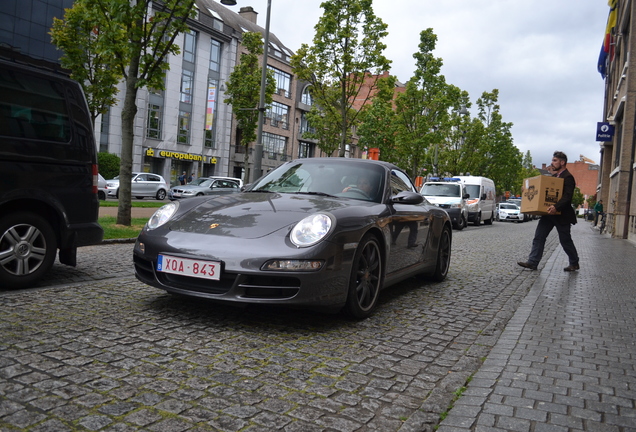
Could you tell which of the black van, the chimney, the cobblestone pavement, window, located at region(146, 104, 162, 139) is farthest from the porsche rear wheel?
the chimney

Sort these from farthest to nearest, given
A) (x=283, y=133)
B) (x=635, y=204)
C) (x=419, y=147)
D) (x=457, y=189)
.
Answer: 1. (x=283, y=133)
2. (x=419, y=147)
3. (x=457, y=189)
4. (x=635, y=204)

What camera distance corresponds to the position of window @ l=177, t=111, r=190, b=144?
136 ft

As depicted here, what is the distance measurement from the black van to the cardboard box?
6.37 m

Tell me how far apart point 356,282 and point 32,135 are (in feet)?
10.4

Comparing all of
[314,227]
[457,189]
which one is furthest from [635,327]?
[457,189]

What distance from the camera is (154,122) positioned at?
3931 centimetres

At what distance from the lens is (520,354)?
3.92m

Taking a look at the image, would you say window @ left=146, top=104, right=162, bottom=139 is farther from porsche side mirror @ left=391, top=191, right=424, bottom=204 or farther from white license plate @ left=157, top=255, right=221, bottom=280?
white license plate @ left=157, top=255, right=221, bottom=280

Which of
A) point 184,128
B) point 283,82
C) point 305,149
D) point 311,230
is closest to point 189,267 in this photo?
point 311,230

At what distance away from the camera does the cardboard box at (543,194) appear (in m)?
8.57

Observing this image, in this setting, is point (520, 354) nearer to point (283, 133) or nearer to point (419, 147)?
point (419, 147)

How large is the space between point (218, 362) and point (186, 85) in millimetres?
41063

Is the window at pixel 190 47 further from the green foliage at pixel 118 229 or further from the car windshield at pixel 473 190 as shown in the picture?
the green foliage at pixel 118 229

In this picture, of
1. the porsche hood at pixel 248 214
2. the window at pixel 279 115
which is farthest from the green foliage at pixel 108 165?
the porsche hood at pixel 248 214
